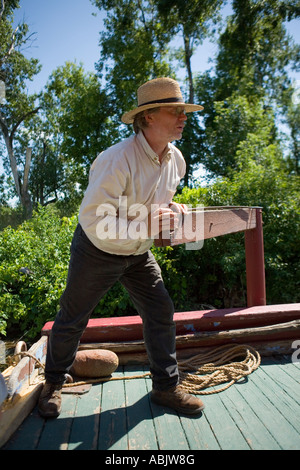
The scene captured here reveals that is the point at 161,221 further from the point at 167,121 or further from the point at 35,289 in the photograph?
the point at 35,289

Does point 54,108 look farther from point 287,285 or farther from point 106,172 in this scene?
point 106,172

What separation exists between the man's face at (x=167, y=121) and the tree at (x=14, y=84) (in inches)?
753

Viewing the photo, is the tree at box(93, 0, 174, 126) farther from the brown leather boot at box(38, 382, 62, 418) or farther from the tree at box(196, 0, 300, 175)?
the brown leather boot at box(38, 382, 62, 418)

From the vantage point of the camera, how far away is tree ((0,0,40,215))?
21.5m

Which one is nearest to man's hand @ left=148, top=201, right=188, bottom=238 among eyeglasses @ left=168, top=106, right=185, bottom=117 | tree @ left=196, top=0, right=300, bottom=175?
eyeglasses @ left=168, top=106, right=185, bottom=117

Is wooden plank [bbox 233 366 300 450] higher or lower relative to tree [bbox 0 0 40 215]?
lower

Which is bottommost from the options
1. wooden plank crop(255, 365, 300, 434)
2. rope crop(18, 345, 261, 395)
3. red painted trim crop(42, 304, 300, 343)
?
wooden plank crop(255, 365, 300, 434)

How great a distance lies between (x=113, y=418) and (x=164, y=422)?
287 mm

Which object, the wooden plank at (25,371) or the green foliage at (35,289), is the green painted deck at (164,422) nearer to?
the wooden plank at (25,371)

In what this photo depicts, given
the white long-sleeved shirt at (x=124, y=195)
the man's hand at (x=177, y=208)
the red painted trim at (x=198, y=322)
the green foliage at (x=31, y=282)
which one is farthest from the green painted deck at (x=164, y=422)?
the green foliage at (x=31, y=282)

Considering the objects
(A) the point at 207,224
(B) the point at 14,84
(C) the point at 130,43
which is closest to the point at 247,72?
(C) the point at 130,43

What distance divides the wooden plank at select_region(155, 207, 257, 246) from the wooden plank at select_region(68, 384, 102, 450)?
3.39ft

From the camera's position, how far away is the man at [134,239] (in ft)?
6.79
